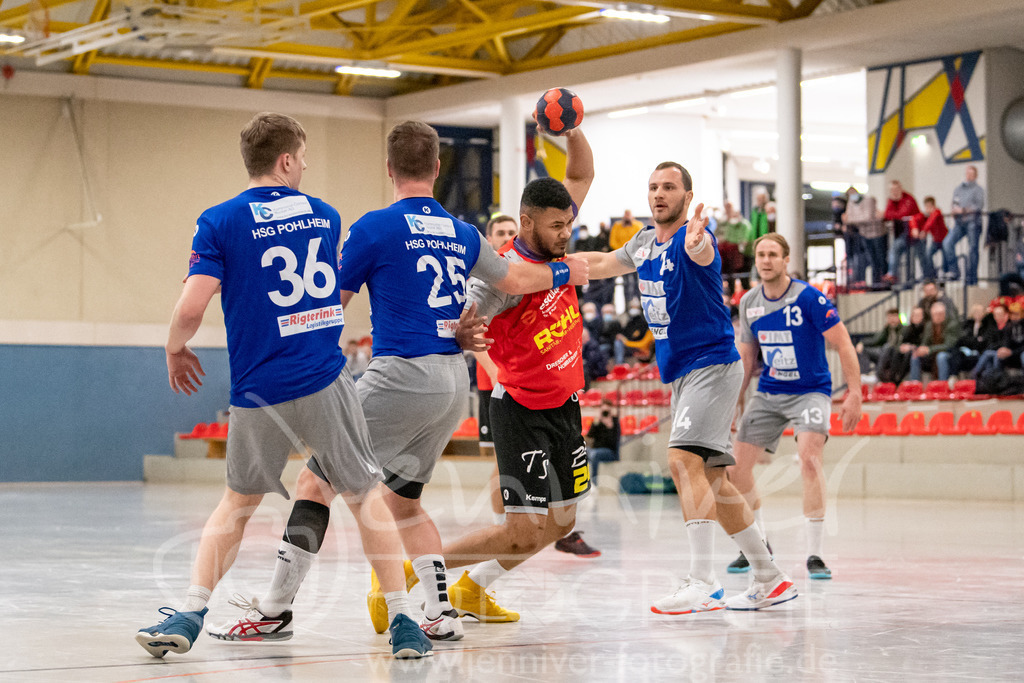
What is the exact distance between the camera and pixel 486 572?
5809 mm

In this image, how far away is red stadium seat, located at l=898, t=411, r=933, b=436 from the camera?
56.3ft

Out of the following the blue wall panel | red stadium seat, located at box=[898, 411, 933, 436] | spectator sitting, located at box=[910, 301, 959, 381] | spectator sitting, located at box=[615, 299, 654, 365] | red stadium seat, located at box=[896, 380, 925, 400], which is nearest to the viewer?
red stadium seat, located at box=[898, 411, 933, 436]

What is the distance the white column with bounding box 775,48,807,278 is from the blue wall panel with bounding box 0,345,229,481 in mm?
12205

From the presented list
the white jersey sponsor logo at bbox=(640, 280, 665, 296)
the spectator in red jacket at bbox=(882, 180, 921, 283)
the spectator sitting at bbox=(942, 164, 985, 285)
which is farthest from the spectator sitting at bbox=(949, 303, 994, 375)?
the white jersey sponsor logo at bbox=(640, 280, 665, 296)

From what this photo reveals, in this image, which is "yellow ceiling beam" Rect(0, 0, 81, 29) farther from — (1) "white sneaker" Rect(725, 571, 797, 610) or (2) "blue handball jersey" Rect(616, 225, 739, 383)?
(1) "white sneaker" Rect(725, 571, 797, 610)

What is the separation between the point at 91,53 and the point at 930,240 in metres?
16.2

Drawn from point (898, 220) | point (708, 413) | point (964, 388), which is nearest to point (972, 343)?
point (964, 388)

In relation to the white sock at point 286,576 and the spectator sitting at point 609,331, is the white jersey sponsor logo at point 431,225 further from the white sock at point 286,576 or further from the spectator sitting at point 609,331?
the spectator sitting at point 609,331

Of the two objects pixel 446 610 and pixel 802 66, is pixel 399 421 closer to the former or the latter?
pixel 446 610

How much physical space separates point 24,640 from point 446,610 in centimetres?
171

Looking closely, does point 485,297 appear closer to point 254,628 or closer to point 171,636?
point 254,628

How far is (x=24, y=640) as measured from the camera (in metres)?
5.16

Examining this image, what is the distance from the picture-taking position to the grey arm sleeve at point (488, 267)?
5348mm

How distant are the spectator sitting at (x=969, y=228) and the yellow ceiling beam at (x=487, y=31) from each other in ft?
23.8
